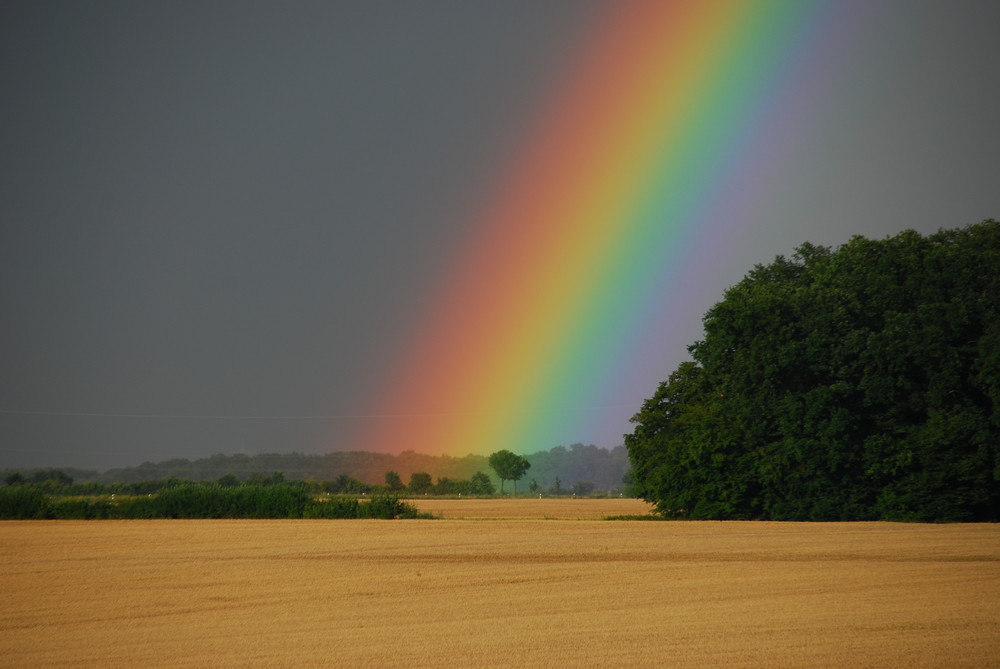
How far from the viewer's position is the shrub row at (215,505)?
57.1 meters

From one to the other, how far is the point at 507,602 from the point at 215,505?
40.7m

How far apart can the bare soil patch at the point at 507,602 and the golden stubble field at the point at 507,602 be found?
2.8 inches

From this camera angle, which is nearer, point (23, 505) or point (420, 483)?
point (23, 505)

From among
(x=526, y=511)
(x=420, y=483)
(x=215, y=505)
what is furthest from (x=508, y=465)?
(x=215, y=505)

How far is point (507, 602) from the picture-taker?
68.4ft

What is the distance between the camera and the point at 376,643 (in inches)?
627

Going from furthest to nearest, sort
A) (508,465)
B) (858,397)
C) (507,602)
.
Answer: (508,465) < (858,397) < (507,602)

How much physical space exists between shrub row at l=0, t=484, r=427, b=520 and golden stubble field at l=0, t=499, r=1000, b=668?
18148mm

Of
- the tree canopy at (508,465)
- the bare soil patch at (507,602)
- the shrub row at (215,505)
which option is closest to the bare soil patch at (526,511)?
the shrub row at (215,505)

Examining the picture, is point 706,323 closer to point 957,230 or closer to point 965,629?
point 957,230

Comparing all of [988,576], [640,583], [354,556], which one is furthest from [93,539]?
[988,576]

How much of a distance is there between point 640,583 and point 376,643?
9.92 m

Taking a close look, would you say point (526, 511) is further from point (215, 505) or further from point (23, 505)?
point (23, 505)

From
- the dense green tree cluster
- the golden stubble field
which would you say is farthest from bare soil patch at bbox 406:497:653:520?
the golden stubble field
